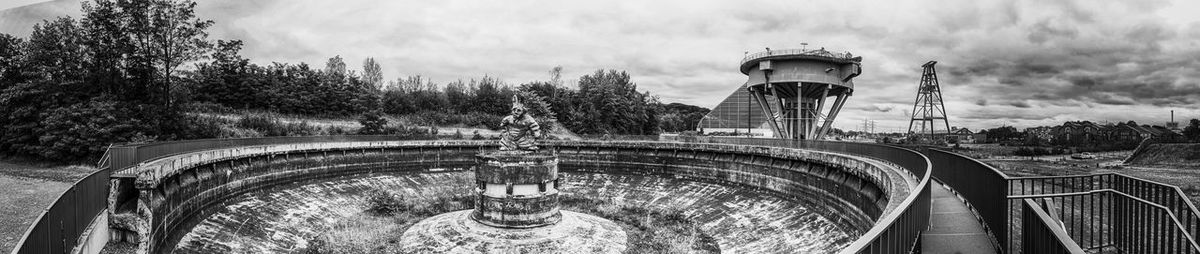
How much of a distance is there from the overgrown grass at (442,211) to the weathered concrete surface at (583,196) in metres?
0.68

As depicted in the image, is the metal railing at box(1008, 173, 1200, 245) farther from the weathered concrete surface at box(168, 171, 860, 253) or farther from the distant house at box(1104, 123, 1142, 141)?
the distant house at box(1104, 123, 1142, 141)

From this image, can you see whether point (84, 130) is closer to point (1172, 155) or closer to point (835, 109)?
point (835, 109)

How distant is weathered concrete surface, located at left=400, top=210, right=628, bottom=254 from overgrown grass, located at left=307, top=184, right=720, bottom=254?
0.58 meters

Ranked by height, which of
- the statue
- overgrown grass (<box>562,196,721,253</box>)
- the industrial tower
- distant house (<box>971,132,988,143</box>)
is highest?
the industrial tower

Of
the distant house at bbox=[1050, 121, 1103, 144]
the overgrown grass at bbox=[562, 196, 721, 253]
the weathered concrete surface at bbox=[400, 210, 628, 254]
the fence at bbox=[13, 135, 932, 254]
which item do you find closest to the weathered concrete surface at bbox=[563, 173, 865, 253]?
the overgrown grass at bbox=[562, 196, 721, 253]

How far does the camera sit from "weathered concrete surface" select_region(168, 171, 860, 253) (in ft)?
57.2

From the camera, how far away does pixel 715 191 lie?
92.0ft

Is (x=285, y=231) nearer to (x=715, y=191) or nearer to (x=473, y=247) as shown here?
(x=473, y=247)

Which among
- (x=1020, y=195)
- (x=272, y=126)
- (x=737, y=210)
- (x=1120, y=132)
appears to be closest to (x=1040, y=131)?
(x=1120, y=132)

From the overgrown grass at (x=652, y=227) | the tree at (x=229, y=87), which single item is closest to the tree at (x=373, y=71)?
the tree at (x=229, y=87)

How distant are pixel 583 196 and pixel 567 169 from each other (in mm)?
7564

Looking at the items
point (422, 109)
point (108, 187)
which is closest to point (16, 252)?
point (108, 187)

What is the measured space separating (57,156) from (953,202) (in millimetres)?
42070

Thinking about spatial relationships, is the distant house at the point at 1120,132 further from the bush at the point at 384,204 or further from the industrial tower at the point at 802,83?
the bush at the point at 384,204
